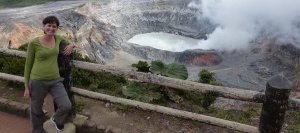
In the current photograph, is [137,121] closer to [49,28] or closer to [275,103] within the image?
[49,28]

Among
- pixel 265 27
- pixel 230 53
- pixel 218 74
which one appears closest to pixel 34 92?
pixel 218 74

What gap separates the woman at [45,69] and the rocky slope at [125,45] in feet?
63.2

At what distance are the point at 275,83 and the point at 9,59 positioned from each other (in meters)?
6.14

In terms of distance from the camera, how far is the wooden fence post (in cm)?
335

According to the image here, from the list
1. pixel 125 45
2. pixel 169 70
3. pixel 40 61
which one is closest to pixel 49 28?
pixel 40 61

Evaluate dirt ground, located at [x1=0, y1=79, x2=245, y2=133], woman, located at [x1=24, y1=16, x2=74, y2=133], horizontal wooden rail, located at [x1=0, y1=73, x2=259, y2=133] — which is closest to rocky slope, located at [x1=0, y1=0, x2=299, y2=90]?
dirt ground, located at [x1=0, y1=79, x2=245, y2=133]

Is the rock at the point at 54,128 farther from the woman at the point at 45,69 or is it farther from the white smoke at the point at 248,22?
the white smoke at the point at 248,22

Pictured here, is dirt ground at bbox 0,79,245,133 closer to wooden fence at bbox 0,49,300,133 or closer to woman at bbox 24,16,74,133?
wooden fence at bbox 0,49,300,133

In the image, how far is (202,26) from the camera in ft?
158

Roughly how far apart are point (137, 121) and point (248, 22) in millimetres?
38942

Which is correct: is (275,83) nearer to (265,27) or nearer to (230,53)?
(230,53)

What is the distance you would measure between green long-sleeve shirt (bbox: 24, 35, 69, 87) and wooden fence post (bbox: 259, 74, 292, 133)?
2.71m

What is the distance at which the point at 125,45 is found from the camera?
35.7 m

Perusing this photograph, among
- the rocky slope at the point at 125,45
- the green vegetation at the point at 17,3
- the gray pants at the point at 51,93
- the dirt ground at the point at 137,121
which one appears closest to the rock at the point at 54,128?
the gray pants at the point at 51,93
